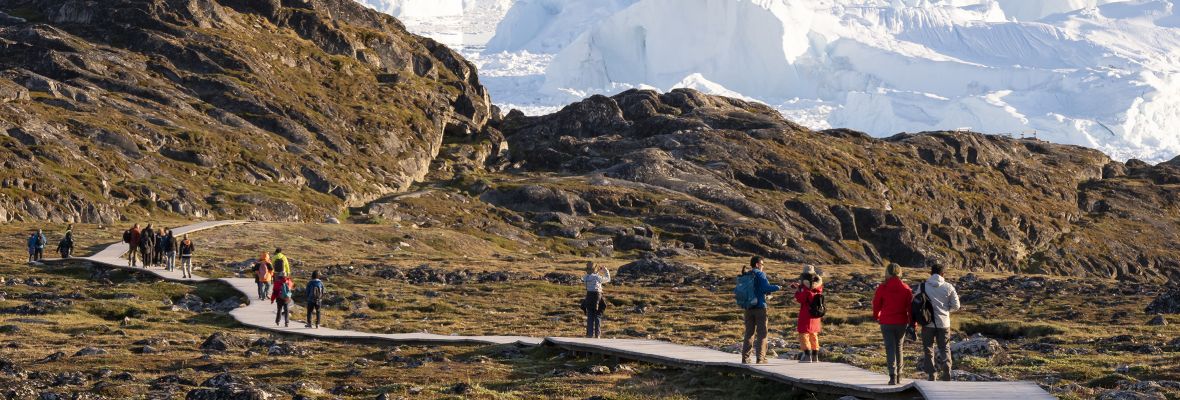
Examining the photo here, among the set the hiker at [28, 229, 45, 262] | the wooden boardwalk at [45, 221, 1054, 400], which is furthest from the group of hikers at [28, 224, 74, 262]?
the wooden boardwalk at [45, 221, 1054, 400]

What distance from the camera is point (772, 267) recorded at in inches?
4847

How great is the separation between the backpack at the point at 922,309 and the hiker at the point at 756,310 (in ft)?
14.2

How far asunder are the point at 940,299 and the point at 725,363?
5831 mm

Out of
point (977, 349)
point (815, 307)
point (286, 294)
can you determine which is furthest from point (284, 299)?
point (977, 349)

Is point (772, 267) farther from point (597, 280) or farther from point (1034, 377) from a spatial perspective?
point (1034, 377)

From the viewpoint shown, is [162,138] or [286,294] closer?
[286,294]

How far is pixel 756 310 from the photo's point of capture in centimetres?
3231

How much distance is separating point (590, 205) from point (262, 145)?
138 ft

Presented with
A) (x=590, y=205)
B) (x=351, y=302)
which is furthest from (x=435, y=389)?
(x=590, y=205)

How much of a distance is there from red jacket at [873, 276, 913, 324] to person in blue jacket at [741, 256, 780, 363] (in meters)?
3.59

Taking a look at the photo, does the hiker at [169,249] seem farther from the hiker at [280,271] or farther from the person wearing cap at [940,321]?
the person wearing cap at [940,321]

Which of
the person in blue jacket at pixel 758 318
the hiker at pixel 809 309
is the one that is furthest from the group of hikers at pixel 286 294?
the hiker at pixel 809 309

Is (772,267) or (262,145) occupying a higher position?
(262,145)

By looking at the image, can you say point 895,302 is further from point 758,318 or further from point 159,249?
point 159,249
